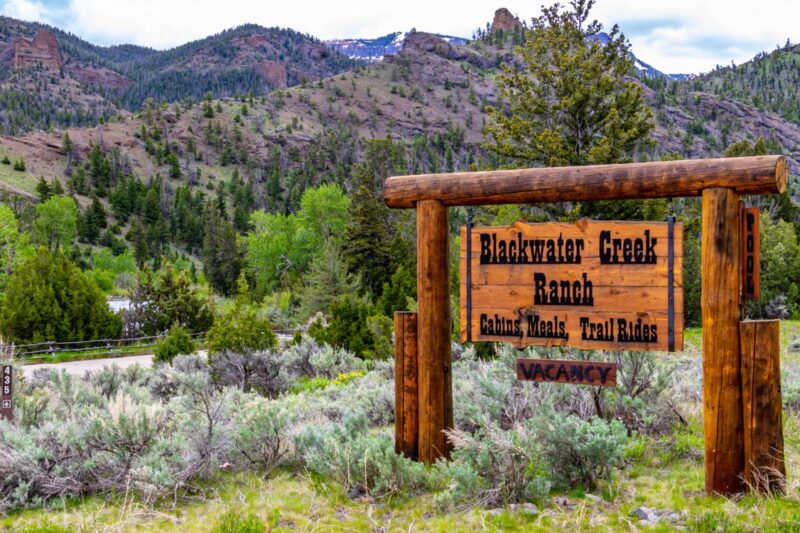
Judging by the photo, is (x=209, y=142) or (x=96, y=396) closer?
(x=96, y=396)

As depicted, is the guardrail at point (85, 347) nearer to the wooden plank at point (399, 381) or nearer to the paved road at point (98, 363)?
the paved road at point (98, 363)

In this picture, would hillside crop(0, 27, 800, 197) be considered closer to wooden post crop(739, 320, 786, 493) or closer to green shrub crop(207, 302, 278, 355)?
green shrub crop(207, 302, 278, 355)

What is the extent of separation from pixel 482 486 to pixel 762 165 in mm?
2827

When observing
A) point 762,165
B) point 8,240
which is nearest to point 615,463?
point 762,165

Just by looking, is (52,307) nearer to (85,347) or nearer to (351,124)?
(85,347)

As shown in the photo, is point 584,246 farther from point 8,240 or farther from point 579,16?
point 8,240

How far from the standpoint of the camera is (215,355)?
13586 millimetres

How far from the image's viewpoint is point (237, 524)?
3986mm

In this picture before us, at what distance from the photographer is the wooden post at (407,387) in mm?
5223

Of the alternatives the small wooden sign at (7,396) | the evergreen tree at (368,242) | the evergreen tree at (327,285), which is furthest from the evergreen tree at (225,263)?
the small wooden sign at (7,396)

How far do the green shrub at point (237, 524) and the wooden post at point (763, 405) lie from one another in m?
3.19

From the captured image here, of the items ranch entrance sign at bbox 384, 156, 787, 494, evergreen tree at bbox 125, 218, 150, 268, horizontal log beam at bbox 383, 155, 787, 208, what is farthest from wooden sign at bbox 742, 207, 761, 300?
evergreen tree at bbox 125, 218, 150, 268

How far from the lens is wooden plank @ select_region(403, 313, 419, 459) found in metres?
5.22

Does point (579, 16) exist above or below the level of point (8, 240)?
above
